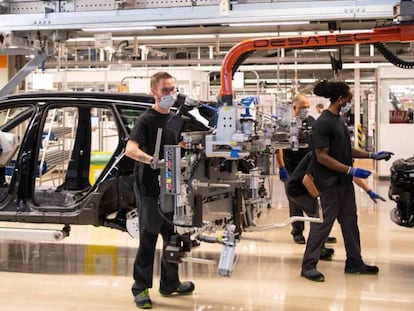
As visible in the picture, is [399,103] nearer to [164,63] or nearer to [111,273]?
[164,63]

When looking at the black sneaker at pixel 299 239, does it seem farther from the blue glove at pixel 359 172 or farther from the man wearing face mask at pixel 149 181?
the man wearing face mask at pixel 149 181

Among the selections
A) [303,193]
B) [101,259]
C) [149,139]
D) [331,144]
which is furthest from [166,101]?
[101,259]

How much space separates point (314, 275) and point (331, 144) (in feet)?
3.71

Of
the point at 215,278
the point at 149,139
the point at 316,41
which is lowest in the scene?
the point at 215,278

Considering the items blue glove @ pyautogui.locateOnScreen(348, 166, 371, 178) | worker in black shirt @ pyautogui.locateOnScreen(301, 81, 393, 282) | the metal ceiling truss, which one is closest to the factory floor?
worker in black shirt @ pyautogui.locateOnScreen(301, 81, 393, 282)

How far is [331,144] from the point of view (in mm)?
5133

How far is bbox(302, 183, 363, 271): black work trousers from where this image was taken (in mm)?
5113

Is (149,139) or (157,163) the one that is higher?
(149,139)

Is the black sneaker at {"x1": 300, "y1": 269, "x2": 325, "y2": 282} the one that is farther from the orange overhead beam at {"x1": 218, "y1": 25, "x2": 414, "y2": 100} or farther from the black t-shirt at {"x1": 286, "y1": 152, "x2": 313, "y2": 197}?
the orange overhead beam at {"x1": 218, "y1": 25, "x2": 414, "y2": 100}

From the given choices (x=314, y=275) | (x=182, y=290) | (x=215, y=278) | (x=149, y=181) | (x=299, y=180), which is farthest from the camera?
(x=299, y=180)

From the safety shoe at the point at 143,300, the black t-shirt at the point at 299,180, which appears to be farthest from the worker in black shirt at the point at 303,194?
the safety shoe at the point at 143,300

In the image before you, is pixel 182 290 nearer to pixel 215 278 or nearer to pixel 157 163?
pixel 215 278

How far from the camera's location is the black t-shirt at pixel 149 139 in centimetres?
432

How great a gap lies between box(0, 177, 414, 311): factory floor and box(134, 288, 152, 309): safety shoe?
78 mm
